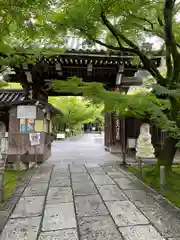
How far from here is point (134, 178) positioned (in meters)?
6.79

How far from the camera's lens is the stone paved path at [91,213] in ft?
10.6

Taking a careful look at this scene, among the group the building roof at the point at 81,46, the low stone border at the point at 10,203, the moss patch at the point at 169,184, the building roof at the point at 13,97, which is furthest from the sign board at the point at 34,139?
the moss patch at the point at 169,184

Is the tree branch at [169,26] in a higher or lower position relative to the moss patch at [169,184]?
higher

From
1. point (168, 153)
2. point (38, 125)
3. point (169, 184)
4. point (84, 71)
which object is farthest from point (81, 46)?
point (169, 184)

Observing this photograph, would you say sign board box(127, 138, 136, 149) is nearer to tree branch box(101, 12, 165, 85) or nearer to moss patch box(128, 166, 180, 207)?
moss patch box(128, 166, 180, 207)

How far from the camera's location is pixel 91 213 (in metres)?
3.97

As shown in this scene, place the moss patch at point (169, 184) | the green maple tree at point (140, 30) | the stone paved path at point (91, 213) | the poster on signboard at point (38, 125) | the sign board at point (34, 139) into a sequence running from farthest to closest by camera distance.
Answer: the poster on signboard at point (38, 125) → the sign board at point (34, 139) → the moss patch at point (169, 184) → the green maple tree at point (140, 30) → the stone paved path at point (91, 213)

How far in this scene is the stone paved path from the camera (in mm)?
3225

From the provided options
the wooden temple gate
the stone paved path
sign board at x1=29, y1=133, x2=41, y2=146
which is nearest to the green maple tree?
the wooden temple gate

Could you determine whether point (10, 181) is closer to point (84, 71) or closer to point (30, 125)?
point (30, 125)

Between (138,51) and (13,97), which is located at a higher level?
(138,51)

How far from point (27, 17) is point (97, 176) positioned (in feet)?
16.6

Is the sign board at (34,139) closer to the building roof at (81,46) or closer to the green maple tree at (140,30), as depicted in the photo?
the building roof at (81,46)

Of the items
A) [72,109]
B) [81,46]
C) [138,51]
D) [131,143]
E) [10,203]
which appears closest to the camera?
[10,203]
